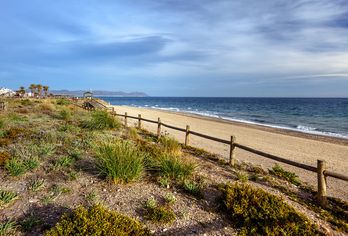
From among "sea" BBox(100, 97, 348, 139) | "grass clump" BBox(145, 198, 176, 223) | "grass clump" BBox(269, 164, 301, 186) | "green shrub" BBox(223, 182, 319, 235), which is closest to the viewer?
"green shrub" BBox(223, 182, 319, 235)

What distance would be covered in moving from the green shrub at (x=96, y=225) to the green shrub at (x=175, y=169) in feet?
8.15

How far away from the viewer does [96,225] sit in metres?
4.17

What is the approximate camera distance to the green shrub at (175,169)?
688 cm

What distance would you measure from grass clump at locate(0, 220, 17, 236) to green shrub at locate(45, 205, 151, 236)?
89 cm

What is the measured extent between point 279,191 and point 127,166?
12.1 ft

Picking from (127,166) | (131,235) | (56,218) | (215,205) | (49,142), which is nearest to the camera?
(131,235)

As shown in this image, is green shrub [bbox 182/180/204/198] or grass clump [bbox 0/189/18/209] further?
green shrub [bbox 182/180/204/198]

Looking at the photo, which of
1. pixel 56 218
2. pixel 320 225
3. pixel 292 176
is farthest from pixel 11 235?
pixel 292 176

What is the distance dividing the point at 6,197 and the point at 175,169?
11.6 ft

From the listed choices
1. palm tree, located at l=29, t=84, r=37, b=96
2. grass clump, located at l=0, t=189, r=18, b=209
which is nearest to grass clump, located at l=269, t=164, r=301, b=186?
grass clump, located at l=0, t=189, r=18, b=209

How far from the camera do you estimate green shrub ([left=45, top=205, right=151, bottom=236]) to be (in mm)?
4031

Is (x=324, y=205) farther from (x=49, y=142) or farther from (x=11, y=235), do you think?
(x=49, y=142)

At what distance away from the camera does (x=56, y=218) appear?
492cm

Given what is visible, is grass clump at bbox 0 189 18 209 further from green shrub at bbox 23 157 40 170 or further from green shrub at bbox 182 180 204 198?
green shrub at bbox 182 180 204 198
